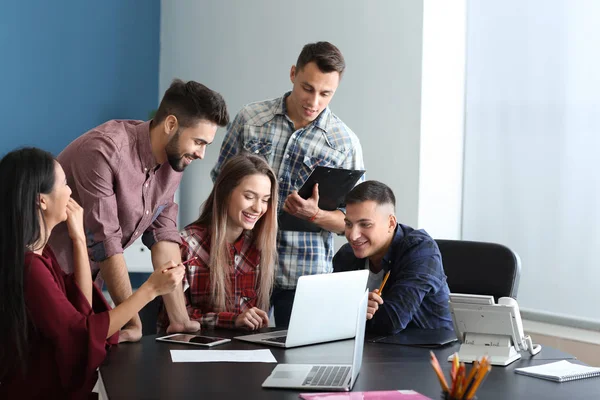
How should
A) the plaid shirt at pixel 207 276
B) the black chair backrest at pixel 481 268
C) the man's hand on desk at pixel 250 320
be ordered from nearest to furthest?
the man's hand on desk at pixel 250 320, the plaid shirt at pixel 207 276, the black chair backrest at pixel 481 268

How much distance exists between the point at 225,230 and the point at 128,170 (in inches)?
18.6

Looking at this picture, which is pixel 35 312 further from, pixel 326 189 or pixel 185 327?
pixel 326 189

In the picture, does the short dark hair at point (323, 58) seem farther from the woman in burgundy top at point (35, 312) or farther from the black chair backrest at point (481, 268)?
the woman in burgundy top at point (35, 312)

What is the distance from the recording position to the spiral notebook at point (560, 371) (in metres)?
1.80

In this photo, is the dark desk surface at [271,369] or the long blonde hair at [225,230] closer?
the dark desk surface at [271,369]

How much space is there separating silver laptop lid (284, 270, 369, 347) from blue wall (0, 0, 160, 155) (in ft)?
10.6

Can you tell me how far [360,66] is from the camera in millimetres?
3916

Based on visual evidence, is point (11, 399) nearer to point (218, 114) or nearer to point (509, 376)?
point (218, 114)

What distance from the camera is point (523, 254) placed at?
11.9 ft

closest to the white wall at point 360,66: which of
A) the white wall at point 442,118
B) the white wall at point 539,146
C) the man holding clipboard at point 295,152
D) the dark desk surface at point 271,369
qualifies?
the white wall at point 442,118

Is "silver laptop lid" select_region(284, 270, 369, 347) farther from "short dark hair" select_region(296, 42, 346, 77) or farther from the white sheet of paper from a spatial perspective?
"short dark hair" select_region(296, 42, 346, 77)

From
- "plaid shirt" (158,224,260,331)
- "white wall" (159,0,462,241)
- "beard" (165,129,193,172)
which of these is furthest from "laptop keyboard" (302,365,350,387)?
"white wall" (159,0,462,241)

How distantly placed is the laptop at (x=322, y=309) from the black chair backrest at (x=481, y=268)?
0.67 m

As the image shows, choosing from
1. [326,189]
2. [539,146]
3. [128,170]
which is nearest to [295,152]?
[326,189]
